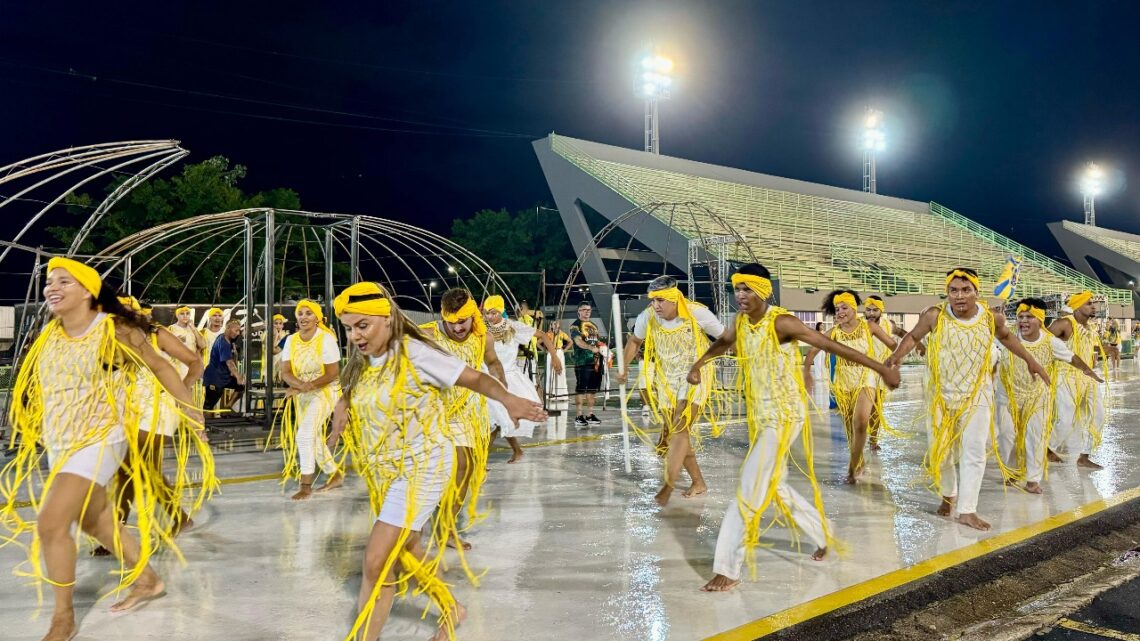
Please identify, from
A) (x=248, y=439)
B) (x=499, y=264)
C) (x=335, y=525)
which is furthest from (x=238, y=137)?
(x=335, y=525)

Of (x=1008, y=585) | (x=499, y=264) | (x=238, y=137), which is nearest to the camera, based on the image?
(x=1008, y=585)

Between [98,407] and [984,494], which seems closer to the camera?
[98,407]

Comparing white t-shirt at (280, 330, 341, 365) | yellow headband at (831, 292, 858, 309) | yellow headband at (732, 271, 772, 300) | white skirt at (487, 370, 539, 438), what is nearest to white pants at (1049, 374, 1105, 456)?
yellow headband at (831, 292, 858, 309)

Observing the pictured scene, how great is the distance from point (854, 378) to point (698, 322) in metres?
1.88

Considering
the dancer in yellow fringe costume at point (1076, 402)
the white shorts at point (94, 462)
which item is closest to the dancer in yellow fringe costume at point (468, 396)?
the white shorts at point (94, 462)

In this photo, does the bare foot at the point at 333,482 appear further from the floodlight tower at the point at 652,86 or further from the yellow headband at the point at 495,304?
the floodlight tower at the point at 652,86

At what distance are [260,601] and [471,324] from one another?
2215mm

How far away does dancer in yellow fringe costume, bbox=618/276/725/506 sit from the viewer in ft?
20.4

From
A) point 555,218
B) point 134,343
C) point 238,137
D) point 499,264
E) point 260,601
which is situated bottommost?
point 260,601

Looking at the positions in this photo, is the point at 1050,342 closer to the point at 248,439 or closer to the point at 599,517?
the point at 599,517

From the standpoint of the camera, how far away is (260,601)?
156 inches

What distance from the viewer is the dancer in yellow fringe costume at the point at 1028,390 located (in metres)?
6.88

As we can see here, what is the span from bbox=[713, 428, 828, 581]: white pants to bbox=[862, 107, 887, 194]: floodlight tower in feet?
148

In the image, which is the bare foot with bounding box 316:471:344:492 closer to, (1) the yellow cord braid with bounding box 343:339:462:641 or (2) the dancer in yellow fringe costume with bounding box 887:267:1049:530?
(1) the yellow cord braid with bounding box 343:339:462:641
